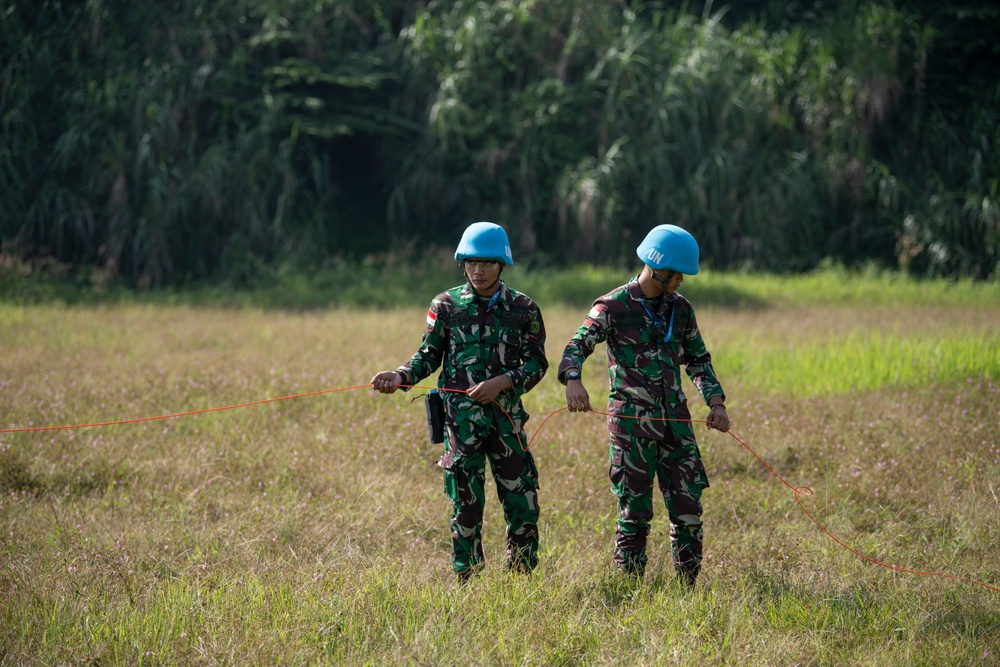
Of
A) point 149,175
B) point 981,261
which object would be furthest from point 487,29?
point 981,261

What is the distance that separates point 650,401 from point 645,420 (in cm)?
8

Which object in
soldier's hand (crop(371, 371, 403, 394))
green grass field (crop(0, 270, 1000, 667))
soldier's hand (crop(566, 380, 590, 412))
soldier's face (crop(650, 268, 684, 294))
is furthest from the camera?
soldier's face (crop(650, 268, 684, 294))

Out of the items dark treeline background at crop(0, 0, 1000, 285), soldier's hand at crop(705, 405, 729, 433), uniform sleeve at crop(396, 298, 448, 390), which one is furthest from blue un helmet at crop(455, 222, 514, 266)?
dark treeline background at crop(0, 0, 1000, 285)

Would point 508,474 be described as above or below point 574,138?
below

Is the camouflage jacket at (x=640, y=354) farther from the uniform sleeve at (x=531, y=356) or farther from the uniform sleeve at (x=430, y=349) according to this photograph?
the uniform sleeve at (x=430, y=349)

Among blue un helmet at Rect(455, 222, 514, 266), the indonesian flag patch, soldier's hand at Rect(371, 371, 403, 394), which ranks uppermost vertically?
blue un helmet at Rect(455, 222, 514, 266)

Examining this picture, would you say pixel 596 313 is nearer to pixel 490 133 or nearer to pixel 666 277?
pixel 666 277

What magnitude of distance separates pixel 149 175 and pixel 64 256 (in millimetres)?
2061

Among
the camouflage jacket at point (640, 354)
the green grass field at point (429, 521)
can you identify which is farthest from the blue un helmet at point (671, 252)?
the green grass field at point (429, 521)

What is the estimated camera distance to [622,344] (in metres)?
4.06

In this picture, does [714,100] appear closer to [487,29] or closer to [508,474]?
[487,29]

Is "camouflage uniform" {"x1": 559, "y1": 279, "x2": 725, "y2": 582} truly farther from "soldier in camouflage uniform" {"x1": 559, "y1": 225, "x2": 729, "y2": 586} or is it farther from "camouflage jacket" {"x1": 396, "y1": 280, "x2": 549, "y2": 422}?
"camouflage jacket" {"x1": 396, "y1": 280, "x2": 549, "y2": 422}

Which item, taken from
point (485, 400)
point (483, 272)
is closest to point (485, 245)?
point (483, 272)

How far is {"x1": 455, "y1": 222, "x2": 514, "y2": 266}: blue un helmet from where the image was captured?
3.89m
